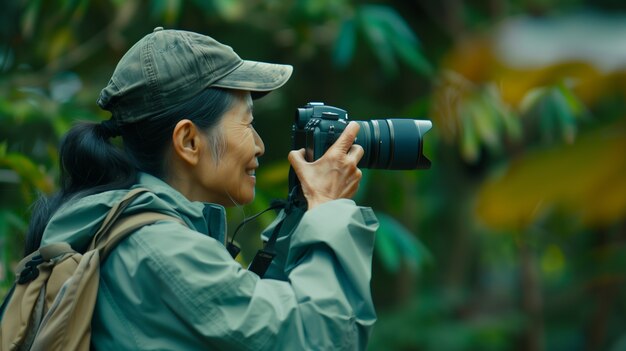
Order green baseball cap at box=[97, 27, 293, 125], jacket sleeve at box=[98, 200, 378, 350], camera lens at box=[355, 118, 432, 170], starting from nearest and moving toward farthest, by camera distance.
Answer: jacket sleeve at box=[98, 200, 378, 350] → green baseball cap at box=[97, 27, 293, 125] → camera lens at box=[355, 118, 432, 170]

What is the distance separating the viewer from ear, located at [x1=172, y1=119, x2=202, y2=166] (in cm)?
154

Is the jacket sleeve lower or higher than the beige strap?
lower

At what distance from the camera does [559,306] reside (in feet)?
19.1

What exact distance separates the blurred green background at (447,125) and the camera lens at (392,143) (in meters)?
0.22

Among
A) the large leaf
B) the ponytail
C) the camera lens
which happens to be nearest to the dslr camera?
the camera lens

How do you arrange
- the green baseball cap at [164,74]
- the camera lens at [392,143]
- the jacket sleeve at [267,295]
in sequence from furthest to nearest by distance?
1. the camera lens at [392,143]
2. the green baseball cap at [164,74]
3. the jacket sleeve at [267,295]

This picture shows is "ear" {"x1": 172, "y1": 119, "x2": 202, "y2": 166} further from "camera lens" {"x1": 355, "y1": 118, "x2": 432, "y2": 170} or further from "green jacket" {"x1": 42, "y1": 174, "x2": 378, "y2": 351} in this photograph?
"camera lens" {"x1": 355, "y1": 118, "x2": 432, "y2": 170}

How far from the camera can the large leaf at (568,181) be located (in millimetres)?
454

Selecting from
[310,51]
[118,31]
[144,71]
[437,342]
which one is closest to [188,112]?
[144,71]

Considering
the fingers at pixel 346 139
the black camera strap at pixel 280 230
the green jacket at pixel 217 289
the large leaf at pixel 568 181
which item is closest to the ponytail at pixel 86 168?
the green jacket at pixel 217 289

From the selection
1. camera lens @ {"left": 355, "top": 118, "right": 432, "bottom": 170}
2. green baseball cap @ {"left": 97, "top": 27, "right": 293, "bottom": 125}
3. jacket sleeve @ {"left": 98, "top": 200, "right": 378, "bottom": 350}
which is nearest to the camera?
jacket sleeve @ {"left": 98, "top": 200, "right": 378, "bottom": 350}

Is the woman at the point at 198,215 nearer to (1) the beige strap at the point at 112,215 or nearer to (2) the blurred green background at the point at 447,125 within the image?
(1) the beige strap at the point at 112,215

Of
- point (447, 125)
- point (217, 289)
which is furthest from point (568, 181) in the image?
point (217, 289)

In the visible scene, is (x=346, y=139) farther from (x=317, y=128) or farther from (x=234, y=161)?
(x=234, y=161)
